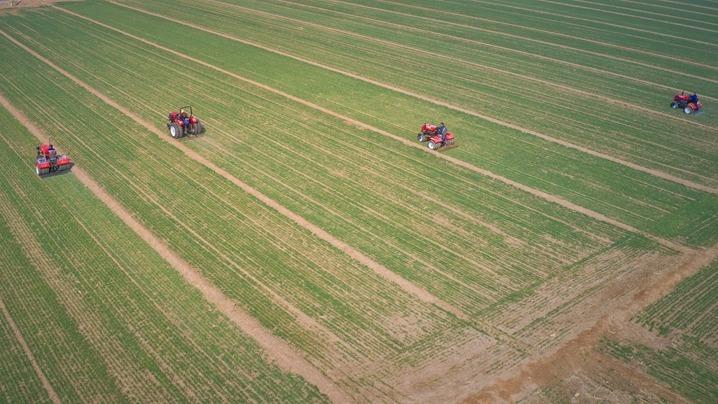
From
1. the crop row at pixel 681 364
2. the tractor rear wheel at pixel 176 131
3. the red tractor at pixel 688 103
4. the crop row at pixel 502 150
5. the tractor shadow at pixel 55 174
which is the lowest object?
the tractor shadow at pixel 55 174

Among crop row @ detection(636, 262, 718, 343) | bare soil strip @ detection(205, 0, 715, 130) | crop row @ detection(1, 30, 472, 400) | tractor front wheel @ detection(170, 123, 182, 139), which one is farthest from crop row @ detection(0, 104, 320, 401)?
bare soil strip @ detection(205, 0, 715, 130)

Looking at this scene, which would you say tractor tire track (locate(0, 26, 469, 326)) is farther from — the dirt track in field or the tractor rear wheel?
the tractor rear wheel

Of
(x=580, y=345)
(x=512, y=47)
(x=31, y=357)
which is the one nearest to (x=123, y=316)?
(x=31, y=357)

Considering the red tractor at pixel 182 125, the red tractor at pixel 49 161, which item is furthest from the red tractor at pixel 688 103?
the red tractor at pixel 49 161

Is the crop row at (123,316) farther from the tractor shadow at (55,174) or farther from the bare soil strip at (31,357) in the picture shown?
the tractor shadow at (55,174)

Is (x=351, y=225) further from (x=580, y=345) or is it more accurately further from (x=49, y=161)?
(x=49, y=161)

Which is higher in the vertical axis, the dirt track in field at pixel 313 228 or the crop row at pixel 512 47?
the crop row at pixel 512 47

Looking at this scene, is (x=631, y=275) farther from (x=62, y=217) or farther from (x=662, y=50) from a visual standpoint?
(x=662, y=50)
